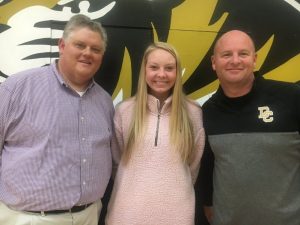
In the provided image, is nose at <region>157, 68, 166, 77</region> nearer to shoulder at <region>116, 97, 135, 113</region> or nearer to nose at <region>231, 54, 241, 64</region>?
shoulder at <region>116, 97, 135, 113</region>

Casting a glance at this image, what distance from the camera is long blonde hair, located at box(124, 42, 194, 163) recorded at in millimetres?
1884

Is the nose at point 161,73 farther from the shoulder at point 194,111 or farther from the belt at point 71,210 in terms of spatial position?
the belt at point 71,210

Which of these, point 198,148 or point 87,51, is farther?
point 198,148

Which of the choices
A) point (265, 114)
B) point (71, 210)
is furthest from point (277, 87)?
point (71, 210)

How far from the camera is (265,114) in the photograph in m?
1.82

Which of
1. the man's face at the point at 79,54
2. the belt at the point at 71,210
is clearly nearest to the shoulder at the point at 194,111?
the man's face at the point at 79,54

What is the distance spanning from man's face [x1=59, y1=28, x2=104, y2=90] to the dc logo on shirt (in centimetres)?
93

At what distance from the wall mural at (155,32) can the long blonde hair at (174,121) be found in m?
0.31

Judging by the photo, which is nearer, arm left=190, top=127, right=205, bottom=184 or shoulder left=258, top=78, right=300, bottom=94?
shoulder left=258, top=78, right=300, bottom=94

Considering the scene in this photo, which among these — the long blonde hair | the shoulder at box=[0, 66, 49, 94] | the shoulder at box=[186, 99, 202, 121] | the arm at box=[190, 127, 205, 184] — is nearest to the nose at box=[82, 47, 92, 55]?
the shoulder at box=[0, 66, 49, 94]

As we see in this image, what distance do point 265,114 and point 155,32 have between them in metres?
0.90

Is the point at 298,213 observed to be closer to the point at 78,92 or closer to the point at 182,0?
the point at 78,92

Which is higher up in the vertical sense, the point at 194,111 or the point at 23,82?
the point at 23,82

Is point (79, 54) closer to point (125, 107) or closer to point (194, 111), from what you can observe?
point (125, 107)
